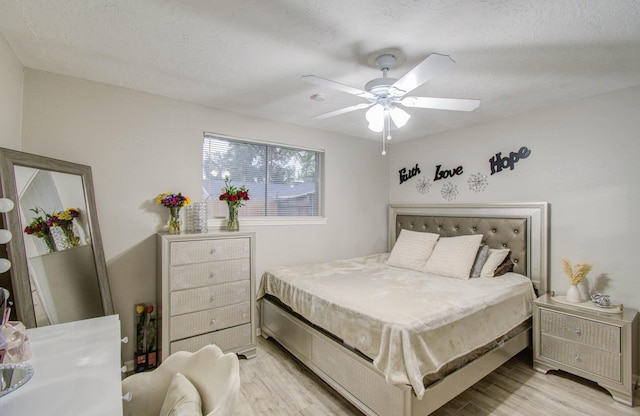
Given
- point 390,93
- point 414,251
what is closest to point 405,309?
point 390,93

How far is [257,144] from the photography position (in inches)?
124

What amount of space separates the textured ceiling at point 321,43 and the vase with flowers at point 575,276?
144 cm

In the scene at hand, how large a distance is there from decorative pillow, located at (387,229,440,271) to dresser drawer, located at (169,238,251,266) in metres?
1.64

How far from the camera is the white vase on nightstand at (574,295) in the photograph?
2355 mm

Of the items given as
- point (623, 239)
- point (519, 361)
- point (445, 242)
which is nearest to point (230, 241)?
point (445, 242)

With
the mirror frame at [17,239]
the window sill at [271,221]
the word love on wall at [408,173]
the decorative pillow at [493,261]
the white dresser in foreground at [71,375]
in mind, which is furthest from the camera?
the word love on wall at [408,173]

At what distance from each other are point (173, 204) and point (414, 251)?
96.3 inches

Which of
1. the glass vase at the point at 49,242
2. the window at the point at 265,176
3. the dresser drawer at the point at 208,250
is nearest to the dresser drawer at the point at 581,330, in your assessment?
the window at the point at 265,176

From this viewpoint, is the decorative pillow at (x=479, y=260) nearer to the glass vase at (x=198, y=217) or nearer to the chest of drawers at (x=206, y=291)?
the chest of drawers at (x=206, y=291)

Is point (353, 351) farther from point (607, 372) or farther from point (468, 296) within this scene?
point (607, 372)

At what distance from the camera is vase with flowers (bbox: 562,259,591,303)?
7.72 ft

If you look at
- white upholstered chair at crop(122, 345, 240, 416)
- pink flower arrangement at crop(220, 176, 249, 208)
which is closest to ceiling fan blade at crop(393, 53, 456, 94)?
white upholstered chair at crop(122, 345, 240, 416)

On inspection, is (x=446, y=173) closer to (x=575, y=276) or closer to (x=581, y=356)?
(x=575, y=276)

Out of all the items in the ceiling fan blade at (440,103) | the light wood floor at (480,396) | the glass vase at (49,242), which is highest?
A: the ceiling fan blade at (440,103)
